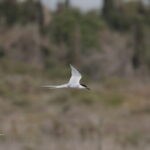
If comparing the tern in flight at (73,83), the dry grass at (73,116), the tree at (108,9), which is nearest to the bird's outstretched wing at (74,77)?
the tern in flight at (73,83)

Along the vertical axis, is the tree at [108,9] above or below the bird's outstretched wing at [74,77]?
below

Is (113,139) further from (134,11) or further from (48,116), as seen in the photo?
(134,11)

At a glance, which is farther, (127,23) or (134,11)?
(134,11)

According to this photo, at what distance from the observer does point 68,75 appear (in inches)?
872

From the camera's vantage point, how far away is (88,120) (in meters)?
17.3

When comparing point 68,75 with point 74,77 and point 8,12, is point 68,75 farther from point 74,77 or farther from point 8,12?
point 74,77

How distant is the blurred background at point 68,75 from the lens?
51.8 ft

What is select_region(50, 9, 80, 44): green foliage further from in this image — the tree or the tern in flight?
the tern in flight

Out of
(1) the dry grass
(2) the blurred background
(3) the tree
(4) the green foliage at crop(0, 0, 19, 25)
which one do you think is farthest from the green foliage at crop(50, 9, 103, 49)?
(3) the tree

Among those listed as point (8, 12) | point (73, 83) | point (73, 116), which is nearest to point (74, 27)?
point (8, 12)

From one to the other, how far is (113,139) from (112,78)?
12.2 metres

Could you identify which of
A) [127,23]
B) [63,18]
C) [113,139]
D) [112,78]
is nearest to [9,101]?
[113,139]

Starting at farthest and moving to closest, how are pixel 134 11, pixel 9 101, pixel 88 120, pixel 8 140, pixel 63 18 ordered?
pixel 134 11 → pixel 63 18 → pixel 9 101 → pixel 88 120 → pixel 8 140

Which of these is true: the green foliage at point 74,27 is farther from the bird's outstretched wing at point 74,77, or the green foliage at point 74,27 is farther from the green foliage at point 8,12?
the bird's outstretched wing at point 74,77
